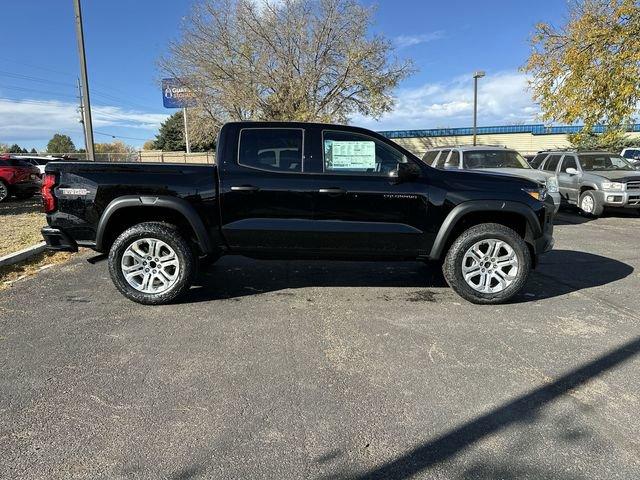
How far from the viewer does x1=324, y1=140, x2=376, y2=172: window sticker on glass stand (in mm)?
5160

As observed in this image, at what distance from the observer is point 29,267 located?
680 cm

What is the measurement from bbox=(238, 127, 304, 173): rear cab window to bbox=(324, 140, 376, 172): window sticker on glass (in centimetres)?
30

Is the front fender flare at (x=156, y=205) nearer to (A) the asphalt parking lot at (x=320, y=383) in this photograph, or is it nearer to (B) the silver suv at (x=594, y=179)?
(A) the asphalt parking lot at (x=320, y=383)

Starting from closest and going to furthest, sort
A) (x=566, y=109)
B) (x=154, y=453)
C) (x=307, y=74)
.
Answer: (x=154, y=453)
(x=566, y=109)
(x=307, y=74)

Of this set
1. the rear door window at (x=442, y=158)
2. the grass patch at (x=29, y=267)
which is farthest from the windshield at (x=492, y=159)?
the grass patch at (x=29, y=267)

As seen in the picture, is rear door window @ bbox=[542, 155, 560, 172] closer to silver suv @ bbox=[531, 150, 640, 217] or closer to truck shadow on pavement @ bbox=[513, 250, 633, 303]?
silver suv @ bbox=[531, 150, 640, 217]

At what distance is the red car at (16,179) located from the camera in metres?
14.9

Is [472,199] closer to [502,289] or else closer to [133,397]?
[502,289]

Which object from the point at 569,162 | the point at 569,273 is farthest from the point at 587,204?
the point at 569,273

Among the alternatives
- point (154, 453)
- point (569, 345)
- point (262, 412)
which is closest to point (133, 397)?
point (154, 453)

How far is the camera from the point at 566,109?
15141 mm

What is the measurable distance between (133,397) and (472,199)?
145 inches

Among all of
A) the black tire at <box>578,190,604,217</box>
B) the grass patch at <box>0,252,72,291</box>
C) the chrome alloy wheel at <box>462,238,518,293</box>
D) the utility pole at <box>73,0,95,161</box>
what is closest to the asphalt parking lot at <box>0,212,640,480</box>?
the chrome alloy wheel at <box>462,238,518,293</box>

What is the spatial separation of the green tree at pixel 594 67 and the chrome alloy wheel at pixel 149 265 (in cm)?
1335
